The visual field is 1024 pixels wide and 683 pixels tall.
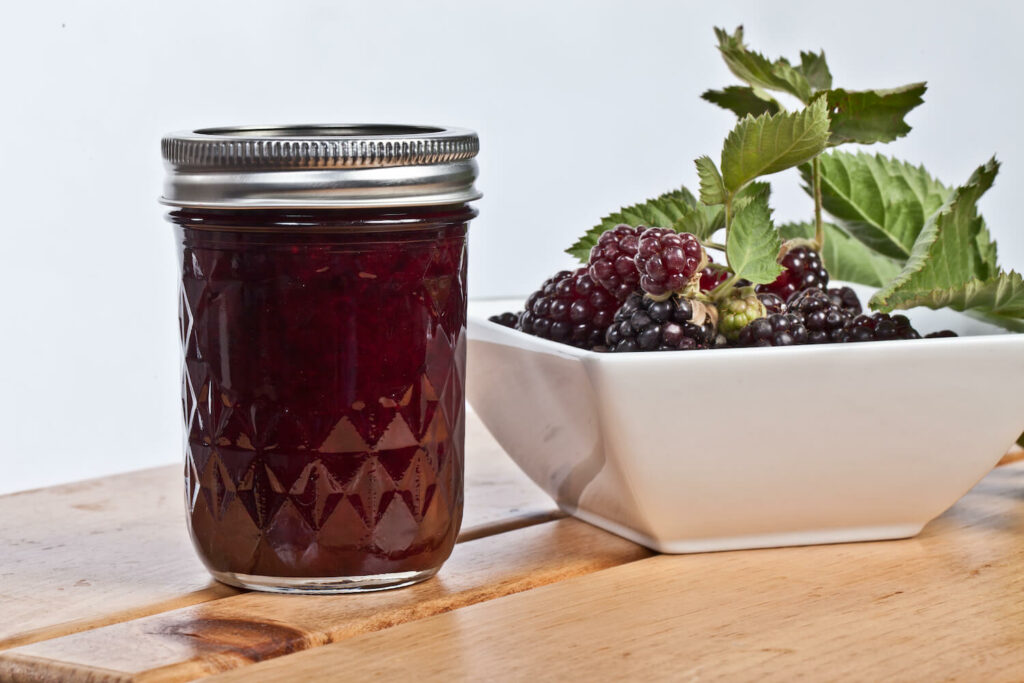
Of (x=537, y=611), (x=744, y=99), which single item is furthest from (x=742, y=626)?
(x=744, y=99)

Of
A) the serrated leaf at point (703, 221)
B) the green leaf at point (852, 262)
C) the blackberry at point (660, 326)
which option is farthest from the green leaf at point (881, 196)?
the blackberry at point (660, 326)

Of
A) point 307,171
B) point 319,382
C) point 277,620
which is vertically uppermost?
point 307,171

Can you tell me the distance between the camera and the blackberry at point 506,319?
0.86 meters

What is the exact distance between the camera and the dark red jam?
25.2 inches

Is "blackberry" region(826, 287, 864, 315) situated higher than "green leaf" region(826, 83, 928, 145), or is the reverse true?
"green leaf" region(826, 83, 928, 145)

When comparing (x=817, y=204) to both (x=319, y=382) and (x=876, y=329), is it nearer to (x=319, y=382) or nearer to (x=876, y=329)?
(x=876, y=329)

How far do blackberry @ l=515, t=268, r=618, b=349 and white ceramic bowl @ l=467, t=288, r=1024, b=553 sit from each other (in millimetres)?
22

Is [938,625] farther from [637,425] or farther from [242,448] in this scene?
[242,448]

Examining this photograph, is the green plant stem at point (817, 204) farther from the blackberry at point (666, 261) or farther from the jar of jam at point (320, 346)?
the jar of jam at point (320, 346)

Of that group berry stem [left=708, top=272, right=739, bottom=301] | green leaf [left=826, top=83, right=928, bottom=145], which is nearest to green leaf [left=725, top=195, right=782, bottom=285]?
berry stem [left=708, top=272, right=739, bottom=301]

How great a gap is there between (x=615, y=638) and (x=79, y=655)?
0.25 meters

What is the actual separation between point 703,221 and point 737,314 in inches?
3.7

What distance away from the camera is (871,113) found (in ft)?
2.80

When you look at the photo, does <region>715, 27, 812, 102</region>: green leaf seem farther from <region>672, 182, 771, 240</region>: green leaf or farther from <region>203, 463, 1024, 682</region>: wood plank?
<region>203, 463, 1024, 682</region>: wood plank
